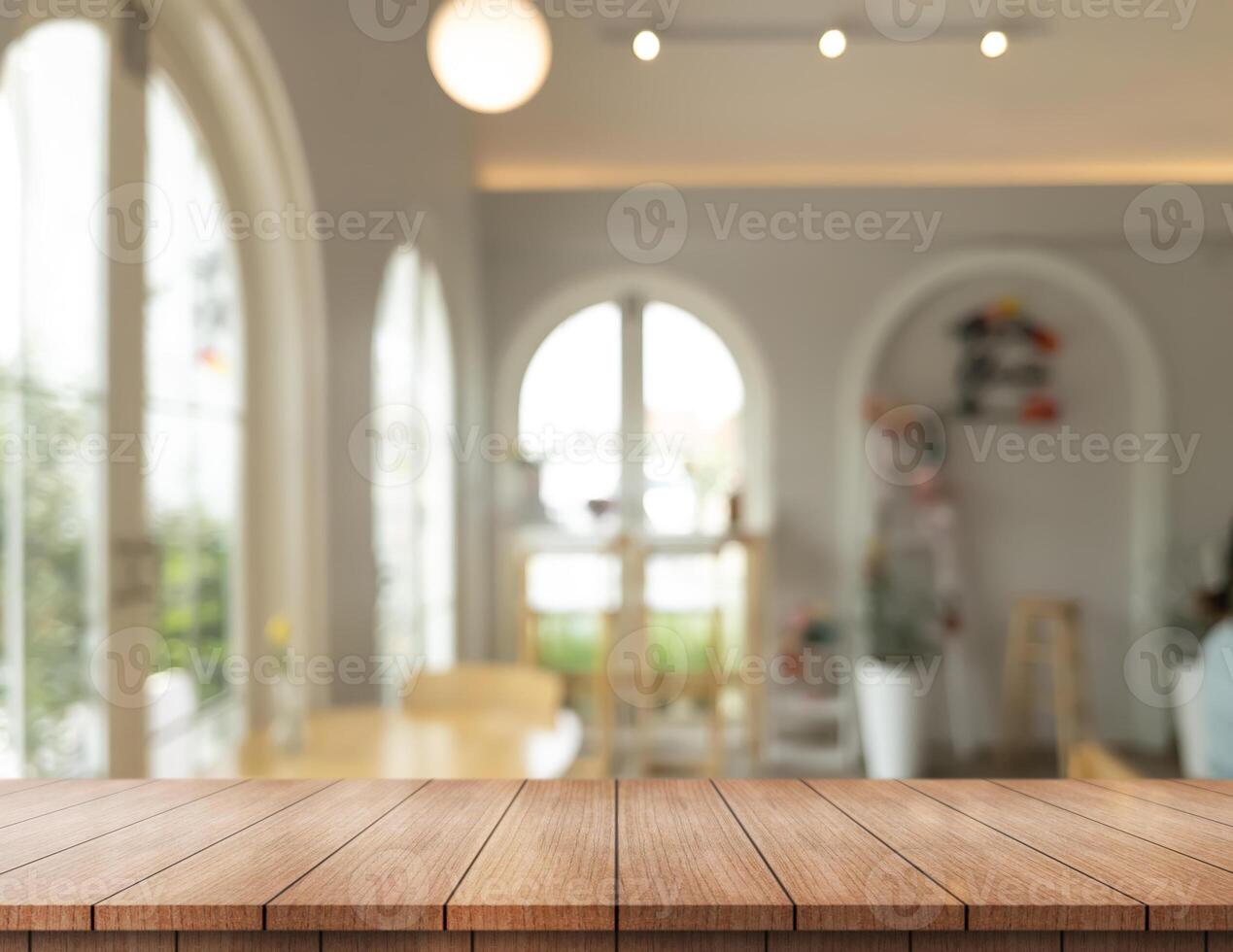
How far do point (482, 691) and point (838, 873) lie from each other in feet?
6.67

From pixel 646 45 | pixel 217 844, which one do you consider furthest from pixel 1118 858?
pixel 646 45

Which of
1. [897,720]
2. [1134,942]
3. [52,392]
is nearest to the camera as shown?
[1134,942]

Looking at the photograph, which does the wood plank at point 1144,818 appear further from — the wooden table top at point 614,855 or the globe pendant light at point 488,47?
the globe pendant light at point 488,47

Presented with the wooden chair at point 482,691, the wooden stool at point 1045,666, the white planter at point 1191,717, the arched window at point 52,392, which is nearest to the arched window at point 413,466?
the wooden chair at point 482,691

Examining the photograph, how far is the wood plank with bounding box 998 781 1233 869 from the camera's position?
2.80 ft

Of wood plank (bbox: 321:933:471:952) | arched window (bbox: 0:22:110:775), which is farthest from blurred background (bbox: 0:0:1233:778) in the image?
wood plank (bbox: 321:933:471:952)

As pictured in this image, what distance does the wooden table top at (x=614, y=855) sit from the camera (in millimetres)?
733

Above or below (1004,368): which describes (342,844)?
below

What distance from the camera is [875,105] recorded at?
4680 mm

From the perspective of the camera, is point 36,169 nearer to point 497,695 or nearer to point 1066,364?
point 497,695

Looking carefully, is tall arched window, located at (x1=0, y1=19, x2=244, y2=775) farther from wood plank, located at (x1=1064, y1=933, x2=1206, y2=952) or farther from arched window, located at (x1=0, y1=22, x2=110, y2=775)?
wood plank, located at (x1=1064, y1=933, x2=1206, y2=952)

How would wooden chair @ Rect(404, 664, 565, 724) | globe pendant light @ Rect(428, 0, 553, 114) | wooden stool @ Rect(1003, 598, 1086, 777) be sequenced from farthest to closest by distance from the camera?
1. wooden stool @ Rect(1003, 598, 1086, 777)
2. wooden chair @ Rect(404, 664, 565, 724)
3. globe pendant light @ Rect(428, 0, 553, 114)

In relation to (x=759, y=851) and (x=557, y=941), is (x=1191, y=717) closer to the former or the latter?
(x=759, y=851)

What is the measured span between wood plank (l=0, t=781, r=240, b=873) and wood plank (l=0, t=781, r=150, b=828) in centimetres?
1
